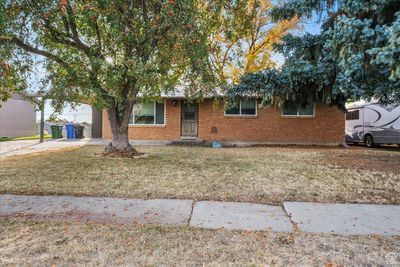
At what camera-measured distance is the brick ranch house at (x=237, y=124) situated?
17.6 meters

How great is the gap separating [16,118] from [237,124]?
17390mm

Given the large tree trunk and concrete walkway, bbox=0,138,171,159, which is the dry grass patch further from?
concrete walkway, bbox=0,138,171,159

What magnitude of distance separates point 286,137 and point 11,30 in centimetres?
1381

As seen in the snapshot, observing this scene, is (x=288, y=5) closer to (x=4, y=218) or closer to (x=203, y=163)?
(x=203, y=163)

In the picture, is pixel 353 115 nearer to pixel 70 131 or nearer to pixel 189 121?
pixel 189 121

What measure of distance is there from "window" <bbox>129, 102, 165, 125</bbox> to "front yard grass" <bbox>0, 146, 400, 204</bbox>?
8335 millimetres

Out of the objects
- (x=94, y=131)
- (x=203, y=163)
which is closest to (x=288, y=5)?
(x=203, y=163)

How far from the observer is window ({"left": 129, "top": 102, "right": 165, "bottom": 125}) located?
18281mm

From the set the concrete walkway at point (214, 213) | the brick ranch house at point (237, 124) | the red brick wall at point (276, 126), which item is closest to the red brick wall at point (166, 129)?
the brick ranch house at point (237, 124)

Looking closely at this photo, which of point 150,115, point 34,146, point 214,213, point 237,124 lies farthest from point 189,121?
point 214,213

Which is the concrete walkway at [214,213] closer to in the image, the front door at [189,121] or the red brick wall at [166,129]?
the red brick wall at [166,129]

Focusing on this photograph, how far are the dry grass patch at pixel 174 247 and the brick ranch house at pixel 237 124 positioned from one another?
1366 centimetres

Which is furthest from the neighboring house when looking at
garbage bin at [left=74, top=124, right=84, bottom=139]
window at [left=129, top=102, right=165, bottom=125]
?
window at [left=129, top=102, right=165, bottom=125]

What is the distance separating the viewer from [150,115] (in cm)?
1838
